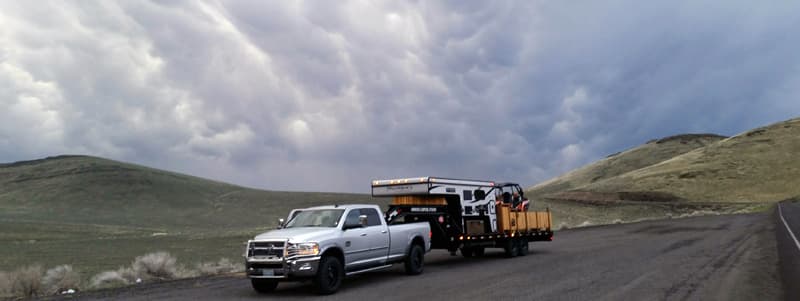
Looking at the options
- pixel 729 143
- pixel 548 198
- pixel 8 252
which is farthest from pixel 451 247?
pixel 729 143

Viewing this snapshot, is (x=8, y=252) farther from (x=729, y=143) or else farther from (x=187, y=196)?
(x=729, y=143)

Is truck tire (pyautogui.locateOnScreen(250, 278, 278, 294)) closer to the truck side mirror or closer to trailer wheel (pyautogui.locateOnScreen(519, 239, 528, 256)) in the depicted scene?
the truck side mirror

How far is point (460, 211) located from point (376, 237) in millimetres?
5187

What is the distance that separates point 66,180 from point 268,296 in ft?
365

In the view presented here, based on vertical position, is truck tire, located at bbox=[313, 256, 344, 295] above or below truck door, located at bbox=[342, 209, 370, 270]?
below

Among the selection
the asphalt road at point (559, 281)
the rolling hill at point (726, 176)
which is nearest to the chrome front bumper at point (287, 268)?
the asphalt road at point (559, 281)

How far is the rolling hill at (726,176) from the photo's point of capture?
85812 mm

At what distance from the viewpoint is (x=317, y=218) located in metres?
14.6

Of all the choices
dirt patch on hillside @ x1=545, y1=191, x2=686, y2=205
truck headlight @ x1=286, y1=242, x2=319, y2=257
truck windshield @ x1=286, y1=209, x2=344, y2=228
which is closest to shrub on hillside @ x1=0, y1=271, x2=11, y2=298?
truck windshield @ x1=286, y1=209, x2=344, y2=228

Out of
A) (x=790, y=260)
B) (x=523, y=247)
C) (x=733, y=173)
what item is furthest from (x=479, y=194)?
(x=733, y=173)

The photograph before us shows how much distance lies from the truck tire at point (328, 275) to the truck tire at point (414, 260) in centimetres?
309

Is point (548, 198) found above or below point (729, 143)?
below

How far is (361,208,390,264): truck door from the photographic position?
15.1m

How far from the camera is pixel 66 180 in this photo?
355ft
